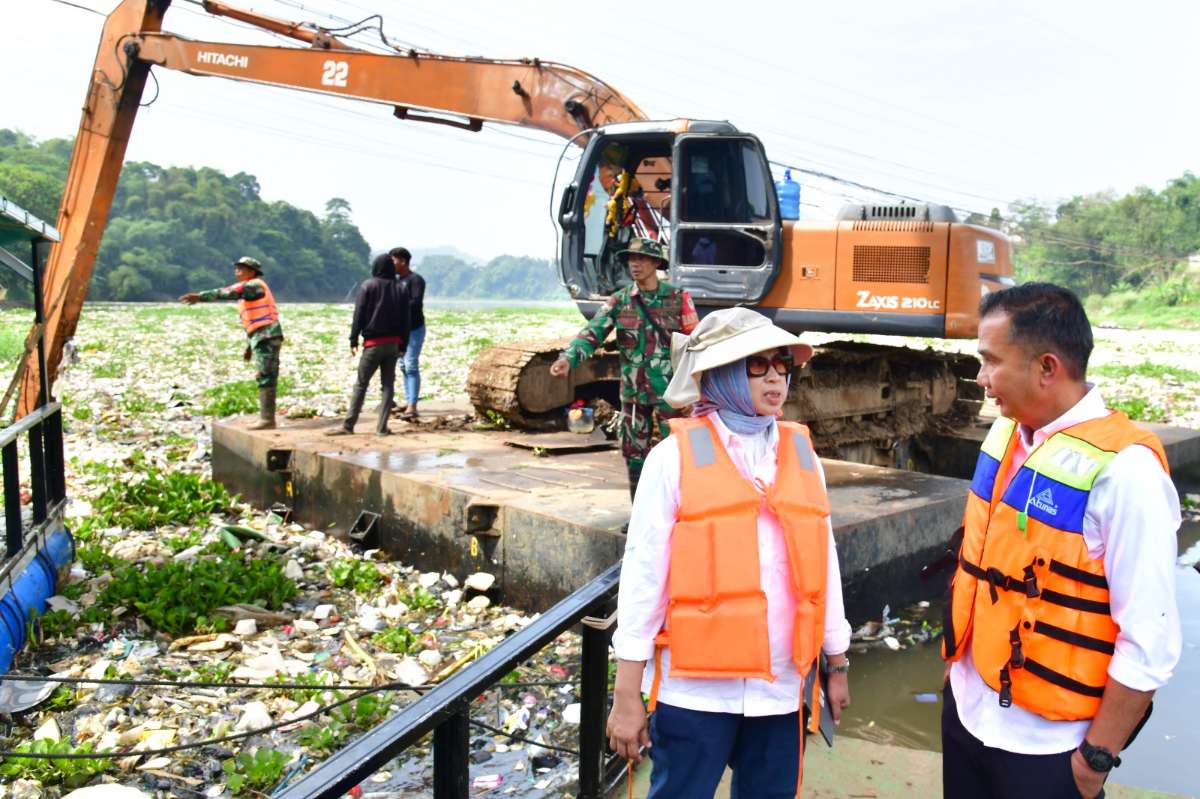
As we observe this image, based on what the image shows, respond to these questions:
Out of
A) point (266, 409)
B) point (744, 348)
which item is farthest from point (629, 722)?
point (266, 409)

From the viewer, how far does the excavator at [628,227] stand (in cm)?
748

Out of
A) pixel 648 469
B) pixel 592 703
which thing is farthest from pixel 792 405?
pixel 648 469

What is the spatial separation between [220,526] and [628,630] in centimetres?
594

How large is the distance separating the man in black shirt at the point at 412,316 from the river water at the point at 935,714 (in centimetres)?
537

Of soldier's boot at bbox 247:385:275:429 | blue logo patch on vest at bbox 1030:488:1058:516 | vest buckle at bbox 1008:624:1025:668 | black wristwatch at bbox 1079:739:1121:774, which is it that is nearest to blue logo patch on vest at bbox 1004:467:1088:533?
blue logo patch on vest at bbox 1030:488:1058:516

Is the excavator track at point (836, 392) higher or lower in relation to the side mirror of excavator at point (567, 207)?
lower

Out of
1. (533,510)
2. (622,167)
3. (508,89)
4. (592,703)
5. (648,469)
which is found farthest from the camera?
(508,89)

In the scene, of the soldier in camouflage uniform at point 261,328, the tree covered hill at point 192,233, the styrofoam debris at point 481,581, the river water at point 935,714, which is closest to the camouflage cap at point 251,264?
the soldier in camouflage uniform at point 261,328

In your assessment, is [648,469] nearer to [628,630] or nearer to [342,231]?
[628,630]

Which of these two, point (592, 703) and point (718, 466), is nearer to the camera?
point (718, 466)

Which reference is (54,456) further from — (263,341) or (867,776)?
(867,776)

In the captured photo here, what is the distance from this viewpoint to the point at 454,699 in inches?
83.0

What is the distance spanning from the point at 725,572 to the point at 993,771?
655mm

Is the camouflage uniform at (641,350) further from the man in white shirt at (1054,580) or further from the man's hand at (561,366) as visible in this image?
the man in white shirt at (1054,580)
